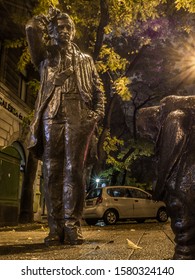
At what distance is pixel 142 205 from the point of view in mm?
20531

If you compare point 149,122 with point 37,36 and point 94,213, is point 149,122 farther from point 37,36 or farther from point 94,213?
point 94,213

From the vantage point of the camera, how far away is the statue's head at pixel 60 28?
534cm

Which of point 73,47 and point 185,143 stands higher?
point 73,47

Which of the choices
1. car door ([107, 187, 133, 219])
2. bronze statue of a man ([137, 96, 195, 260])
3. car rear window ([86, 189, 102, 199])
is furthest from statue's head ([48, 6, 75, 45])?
car door ([107, 187, 133, 219])

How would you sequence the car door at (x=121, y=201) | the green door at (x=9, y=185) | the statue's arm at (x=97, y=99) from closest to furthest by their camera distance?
the statue's arm at (x=97, y=99)
the green door at (x=9, y=185)
the car door at (x=121, y=201)

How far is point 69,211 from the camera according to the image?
4.79 m

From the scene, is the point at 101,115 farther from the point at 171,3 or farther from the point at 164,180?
the point at 171,3

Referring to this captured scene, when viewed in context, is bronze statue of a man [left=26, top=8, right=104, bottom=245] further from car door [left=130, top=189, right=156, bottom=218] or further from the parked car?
car door [left=130, top=189, right=156, bottom=218]

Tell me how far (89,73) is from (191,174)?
9.23 ft

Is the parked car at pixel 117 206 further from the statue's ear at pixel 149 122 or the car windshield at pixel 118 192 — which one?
the statue's ear at pixel 149 122

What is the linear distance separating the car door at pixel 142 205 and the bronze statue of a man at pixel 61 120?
15292 millimetres

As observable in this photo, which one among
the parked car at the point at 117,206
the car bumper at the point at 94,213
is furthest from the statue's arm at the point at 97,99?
the car bumper at the point at 94,213

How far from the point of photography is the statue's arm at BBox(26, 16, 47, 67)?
Answer: 5039 millimetres

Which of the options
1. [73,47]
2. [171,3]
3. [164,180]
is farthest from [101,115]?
[171,3]
